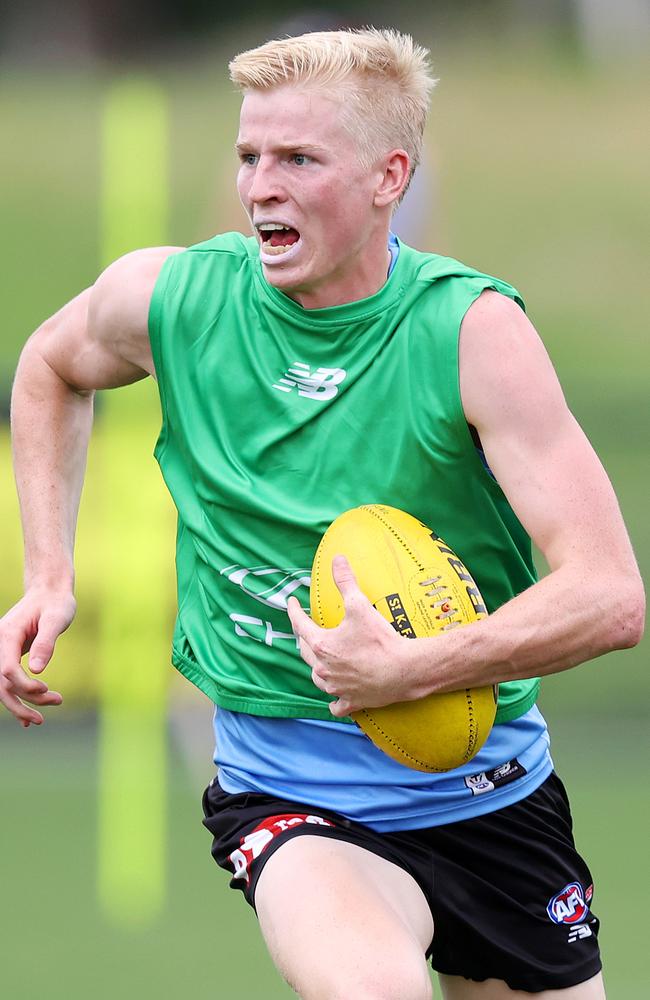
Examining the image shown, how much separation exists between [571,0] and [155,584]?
9.72 metres

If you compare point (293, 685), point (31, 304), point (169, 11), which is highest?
point (293, 685)

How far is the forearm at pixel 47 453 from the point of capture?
304 centimetres

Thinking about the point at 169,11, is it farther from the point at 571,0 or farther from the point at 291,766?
the point at 291,766

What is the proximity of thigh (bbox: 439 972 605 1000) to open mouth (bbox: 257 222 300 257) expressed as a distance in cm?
126

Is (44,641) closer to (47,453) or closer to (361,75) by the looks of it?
(47,453)

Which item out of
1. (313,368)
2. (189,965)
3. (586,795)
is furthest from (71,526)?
(586,795)

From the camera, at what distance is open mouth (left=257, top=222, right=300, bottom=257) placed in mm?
2691

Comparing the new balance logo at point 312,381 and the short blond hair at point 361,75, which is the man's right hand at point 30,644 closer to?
the new balance logo at point 312,381

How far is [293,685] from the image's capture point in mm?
2797

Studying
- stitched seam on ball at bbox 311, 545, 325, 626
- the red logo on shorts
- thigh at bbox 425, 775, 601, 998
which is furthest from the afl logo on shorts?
stitched seam on ball at bbox 311, 545, 325, 626

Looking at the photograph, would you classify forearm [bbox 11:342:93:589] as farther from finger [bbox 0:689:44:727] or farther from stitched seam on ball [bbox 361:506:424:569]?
stitched seam on ball [bbox 361:506:424:569]

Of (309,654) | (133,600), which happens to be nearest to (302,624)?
(309,654)

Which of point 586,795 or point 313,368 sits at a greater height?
point 313,368

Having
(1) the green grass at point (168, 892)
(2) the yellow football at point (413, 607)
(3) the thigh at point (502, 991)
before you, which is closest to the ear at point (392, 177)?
(2) the yellow football at point (413, 607)
